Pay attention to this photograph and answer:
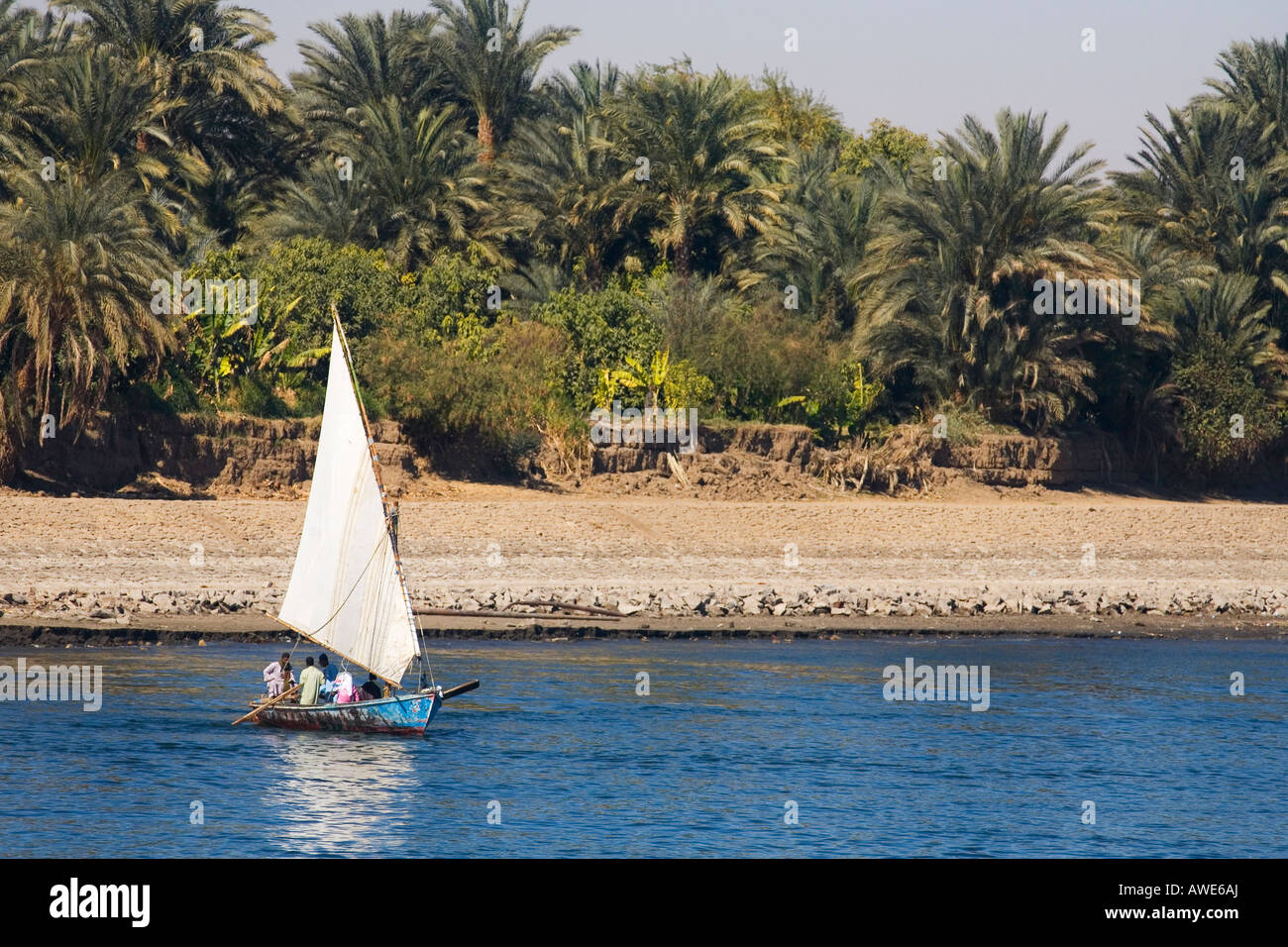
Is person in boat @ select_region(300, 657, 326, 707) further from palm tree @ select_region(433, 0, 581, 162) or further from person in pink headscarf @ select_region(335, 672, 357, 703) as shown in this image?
palm tree @ select_region(433, 0, 581, 162)

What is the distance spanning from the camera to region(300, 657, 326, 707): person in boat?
26.8 meters

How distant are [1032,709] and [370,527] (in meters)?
14.2

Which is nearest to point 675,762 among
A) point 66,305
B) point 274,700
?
point 274,700

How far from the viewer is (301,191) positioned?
196 feet

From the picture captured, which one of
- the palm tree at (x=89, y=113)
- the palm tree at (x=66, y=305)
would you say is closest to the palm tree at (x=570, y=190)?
the palm tree at (x=89, y=113)

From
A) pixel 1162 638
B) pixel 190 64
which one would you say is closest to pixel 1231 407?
pixel 1162 638

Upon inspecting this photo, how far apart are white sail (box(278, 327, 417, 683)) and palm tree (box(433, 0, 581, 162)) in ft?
131

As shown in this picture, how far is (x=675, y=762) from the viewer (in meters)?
26.6

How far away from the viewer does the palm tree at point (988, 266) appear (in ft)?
181

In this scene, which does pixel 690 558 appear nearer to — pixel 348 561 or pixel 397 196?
pixel 348 561

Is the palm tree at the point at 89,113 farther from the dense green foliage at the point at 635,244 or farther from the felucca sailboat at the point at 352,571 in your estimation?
the felucca sailboat at the point at 352,571

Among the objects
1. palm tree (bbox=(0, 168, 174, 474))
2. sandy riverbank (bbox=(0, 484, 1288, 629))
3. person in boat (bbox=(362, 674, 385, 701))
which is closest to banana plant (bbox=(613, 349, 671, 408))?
sandy riverbank (bbox=(0, 484, 1288, 629))

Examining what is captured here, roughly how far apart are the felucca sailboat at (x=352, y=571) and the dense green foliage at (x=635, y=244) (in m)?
21.6
